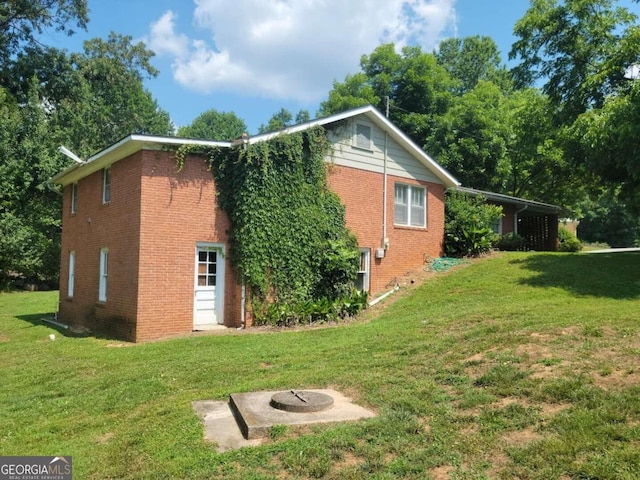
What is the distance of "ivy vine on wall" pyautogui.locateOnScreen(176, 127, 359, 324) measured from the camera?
1345 cm

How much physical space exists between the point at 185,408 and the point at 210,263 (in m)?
7.85

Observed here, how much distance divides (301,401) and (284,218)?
8757mm

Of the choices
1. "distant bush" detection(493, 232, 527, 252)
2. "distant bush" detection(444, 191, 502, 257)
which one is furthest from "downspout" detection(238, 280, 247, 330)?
"distant bush" detection(493, 232, 527, 252)

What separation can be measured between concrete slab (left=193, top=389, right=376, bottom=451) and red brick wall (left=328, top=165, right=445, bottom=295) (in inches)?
409

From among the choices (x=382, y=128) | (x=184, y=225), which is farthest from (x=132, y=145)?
(x=382, y=128)

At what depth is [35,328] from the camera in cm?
1602

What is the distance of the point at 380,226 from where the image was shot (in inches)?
670

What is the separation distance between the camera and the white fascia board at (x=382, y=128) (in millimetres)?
14286

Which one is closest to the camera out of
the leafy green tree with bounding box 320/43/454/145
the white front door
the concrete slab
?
the concrete slab

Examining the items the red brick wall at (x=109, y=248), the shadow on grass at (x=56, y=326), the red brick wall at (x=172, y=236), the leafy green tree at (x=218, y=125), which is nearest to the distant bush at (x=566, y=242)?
the red brick wall at (x=172, y=236)

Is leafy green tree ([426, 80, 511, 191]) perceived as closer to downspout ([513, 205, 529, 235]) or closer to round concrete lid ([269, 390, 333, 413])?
downspout ([513, 205, 529, 235])

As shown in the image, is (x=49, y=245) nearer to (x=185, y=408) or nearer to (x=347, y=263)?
(x=347, y=263)

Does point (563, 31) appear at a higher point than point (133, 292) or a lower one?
higher

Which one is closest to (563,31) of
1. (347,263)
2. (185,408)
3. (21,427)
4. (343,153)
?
(343,153)
